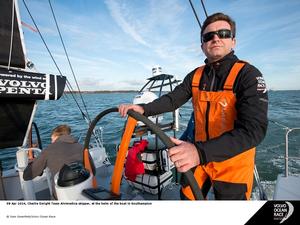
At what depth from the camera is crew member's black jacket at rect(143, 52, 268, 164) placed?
1133 mm

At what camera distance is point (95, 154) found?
190 inches

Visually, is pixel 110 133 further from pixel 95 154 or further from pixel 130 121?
pixel 130 121

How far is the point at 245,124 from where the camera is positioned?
1216mm

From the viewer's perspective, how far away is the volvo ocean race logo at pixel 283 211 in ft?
3.46

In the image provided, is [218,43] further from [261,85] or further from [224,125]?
[224,125]

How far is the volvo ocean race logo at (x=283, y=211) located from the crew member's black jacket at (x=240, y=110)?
30 cm

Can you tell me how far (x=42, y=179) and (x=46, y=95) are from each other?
9.22ft

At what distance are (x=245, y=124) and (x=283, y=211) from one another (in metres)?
0.45

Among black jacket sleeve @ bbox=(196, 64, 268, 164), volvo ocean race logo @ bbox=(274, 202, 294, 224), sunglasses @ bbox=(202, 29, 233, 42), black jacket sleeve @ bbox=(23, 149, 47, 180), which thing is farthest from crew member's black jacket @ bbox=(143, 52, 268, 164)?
black jacket sleeve @ bbox=(23, 149, 47, 180)

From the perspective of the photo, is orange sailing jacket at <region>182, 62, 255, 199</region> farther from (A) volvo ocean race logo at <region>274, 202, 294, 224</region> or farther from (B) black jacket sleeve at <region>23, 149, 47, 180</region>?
(B) black jacket sleeve at <region>23, 149, 47, 180</region>

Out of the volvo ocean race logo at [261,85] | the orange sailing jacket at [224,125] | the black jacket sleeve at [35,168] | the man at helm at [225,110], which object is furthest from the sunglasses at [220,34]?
the black jacket sleeve at [35,168]

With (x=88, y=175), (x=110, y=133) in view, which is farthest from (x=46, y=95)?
(x=110, y=133)

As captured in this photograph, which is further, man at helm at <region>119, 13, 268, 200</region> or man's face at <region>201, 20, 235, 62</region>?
man's face at <region>201, 20, 235, 62</region>

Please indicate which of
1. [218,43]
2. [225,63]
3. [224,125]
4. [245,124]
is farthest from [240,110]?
[218,43]
